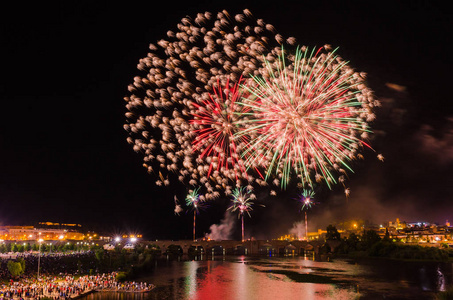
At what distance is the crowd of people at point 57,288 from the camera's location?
3925 centimetres

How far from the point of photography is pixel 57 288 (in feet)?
142

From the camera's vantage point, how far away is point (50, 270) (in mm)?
59906

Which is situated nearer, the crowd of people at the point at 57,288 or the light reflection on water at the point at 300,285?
the crowd of people at the point at 57,288

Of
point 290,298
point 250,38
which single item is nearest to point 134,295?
point 290,298

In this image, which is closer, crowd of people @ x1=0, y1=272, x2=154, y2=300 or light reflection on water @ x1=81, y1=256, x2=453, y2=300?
crowd of people @ x1=0, y1=272, x2=154, y2=300

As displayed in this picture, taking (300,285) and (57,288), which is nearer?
(57,288)

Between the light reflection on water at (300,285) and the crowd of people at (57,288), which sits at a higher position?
the crowd of people at (57,288)

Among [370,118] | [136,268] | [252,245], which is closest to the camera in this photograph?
[370,118]

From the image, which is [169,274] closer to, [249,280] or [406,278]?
[249,280]

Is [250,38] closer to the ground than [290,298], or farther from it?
farther from it

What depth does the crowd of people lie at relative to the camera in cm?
3925

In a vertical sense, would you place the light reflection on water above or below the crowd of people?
below

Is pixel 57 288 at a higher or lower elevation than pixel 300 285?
higher

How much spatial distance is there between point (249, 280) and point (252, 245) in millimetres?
74792
